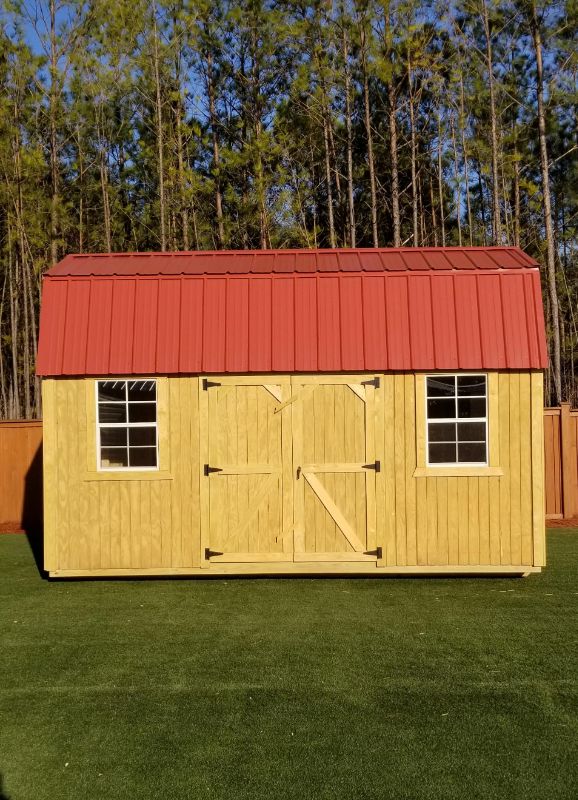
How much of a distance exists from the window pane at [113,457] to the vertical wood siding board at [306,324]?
228 cm

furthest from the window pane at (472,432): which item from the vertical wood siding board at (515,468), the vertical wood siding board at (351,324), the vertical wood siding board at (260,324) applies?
the vertical wood siding board at (260,324)

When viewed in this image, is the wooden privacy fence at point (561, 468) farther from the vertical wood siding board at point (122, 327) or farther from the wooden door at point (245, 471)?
the vertical wood siding board at point (122, 327)

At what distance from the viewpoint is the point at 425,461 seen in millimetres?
8484

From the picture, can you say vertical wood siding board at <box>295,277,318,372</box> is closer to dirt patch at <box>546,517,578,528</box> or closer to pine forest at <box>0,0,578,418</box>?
dirt patch at <box>546,517,578,528</box>

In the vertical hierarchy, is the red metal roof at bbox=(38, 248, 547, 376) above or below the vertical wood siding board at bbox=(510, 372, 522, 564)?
above

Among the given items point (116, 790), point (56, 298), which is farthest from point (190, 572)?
point (116, 790)

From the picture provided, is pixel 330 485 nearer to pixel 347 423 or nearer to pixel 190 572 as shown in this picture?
pixel 347 423

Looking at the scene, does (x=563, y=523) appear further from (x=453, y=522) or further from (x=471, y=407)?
(x=471, y=407)

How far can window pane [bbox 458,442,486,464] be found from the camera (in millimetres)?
8523

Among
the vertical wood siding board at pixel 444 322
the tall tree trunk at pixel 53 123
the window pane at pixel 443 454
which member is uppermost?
the tall tree trunk at pixel 53 123

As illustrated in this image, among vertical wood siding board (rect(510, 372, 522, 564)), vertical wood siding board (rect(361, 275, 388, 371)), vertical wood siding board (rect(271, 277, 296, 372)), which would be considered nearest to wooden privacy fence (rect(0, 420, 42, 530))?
vertical wood siding board (rect(271, 277, 296, 372))

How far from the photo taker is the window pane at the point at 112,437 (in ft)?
28.4

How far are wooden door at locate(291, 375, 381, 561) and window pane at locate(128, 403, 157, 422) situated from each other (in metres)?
1.65

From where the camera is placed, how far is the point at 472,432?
854 centimetres
